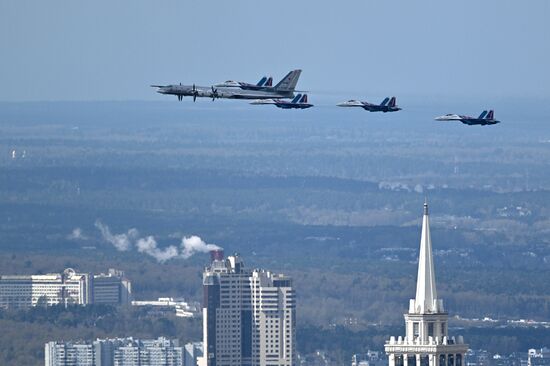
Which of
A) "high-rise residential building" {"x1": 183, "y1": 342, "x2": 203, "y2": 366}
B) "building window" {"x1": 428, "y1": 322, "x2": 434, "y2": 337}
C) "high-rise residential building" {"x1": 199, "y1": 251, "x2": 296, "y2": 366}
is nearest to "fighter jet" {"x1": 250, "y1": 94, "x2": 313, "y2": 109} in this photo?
"building window" {"x1": 428, "y1": 322, "x2": 434, "y2": 337}

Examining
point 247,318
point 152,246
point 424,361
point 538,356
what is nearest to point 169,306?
point 152,246

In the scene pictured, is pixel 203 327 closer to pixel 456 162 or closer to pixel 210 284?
pixel 210 284

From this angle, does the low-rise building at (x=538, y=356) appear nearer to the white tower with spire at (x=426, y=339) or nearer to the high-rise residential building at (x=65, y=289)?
the high-rise residential building at (x=65, y=289)

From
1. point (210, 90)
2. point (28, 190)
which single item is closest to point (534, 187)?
point (28, 190)

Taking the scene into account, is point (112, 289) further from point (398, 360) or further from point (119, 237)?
point (398, 360)

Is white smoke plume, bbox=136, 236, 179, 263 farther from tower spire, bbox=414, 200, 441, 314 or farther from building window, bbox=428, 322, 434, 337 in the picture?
building window, bbox=428, 322, 434, 337

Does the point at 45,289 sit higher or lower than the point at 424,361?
lower
